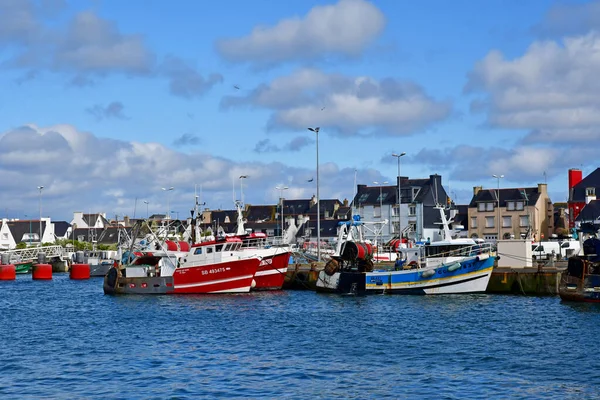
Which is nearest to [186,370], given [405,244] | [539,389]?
[539,389]

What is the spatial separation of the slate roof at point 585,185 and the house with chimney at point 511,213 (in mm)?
4139

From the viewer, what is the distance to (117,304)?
5788 centimetres

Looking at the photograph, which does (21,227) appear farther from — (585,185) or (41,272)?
(585,185)

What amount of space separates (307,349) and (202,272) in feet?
86.7

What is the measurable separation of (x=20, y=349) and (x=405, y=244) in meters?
48.3

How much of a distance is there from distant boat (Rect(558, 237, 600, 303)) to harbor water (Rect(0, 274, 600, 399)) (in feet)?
2.53

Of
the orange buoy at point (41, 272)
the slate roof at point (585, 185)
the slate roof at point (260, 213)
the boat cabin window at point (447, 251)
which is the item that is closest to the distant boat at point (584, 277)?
the boat cabin window at point (447, 251)

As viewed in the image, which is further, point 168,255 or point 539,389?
point 168,255

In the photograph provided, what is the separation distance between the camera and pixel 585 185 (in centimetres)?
11912

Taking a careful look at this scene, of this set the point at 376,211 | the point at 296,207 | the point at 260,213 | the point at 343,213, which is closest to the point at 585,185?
the point at 376,211

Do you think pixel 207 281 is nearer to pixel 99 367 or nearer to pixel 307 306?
pixel 307 306

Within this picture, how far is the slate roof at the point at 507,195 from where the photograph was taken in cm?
11850

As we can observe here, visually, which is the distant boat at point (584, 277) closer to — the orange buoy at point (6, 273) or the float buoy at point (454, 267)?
the float buoy at point (454, 267)

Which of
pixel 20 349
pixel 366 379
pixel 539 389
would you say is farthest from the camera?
pixel 20 349
